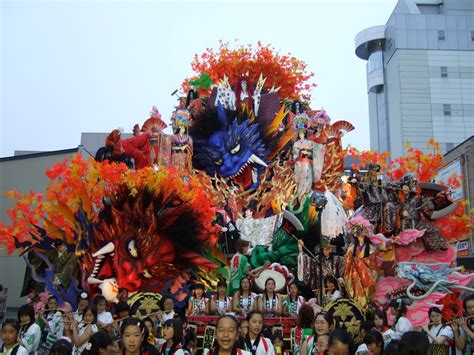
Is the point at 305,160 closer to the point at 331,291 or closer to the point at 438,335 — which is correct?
the point at 331,291

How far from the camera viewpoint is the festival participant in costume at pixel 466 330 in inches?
284

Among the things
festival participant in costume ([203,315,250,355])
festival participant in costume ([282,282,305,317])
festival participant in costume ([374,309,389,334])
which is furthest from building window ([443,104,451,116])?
festival participant in costume ([203,315,250,355])

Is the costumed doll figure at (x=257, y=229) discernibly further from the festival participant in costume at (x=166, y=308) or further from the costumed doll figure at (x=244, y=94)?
the festival participant in costume at (x=166, y=308)

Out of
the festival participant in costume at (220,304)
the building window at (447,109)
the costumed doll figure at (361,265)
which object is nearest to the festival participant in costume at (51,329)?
the festival participant in costume at (220,304)

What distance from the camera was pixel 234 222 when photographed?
16.6 m

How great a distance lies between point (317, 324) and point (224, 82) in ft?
49.0

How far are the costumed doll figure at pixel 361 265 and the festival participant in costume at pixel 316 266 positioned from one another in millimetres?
500

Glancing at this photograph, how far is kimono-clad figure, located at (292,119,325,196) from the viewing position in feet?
56.9

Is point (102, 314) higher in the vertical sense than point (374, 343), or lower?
higher

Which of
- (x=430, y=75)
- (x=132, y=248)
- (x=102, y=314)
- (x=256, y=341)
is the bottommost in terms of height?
(x=256, y=341)

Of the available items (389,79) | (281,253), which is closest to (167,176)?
(281,253)

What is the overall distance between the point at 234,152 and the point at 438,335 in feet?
37.8

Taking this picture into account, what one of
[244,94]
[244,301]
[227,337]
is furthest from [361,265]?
[244,94]

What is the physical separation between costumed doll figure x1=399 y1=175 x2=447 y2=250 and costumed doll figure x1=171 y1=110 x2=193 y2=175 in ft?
20.3
